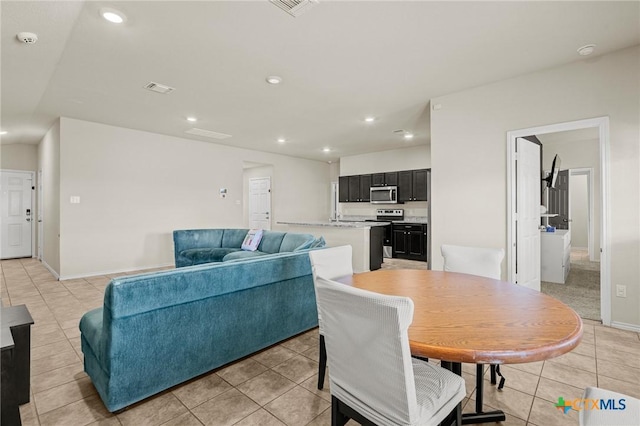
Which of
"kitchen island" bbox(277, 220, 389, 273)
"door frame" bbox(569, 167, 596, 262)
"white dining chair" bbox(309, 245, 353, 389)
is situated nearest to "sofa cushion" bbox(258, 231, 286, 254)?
"kitchen island" bbox(277, 220, 389, 273)

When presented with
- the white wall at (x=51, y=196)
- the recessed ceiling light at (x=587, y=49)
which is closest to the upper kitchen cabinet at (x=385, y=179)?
the recessed ceiling light at (x=587, y=49)

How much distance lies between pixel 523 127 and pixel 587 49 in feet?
2.73

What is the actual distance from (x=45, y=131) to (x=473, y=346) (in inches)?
303

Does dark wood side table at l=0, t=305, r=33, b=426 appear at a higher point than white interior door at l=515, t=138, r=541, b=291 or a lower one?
lower

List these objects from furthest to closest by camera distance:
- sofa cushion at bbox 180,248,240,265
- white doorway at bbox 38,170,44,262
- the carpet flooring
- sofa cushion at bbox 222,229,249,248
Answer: white doorway at bbox 38,170,44,262, sofa cushion at bbox 222,229,249,248, sofa cushion at bbox 180,248,240,265, the carpet flooring

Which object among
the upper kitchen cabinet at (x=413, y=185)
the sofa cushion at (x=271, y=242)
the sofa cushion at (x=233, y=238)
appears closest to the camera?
the sofa cushion at (x=271, y=242)

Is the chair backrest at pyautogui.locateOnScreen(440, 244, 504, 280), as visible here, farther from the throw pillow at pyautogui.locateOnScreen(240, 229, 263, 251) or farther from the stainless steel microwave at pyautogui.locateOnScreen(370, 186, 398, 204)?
the stainless steel microwave at pyautogui.locateOnScreen(370, 186, 398, 204)

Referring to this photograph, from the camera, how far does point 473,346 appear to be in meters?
1.08

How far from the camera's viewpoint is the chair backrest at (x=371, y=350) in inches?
39.1

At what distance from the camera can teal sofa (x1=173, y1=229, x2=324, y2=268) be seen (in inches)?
181

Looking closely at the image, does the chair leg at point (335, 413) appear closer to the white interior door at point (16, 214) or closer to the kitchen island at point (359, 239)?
the kitchen island at point (359, 239)

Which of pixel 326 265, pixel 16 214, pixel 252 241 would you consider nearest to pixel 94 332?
pixel 326 265

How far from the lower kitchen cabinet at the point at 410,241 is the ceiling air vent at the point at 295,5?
5.60 meters

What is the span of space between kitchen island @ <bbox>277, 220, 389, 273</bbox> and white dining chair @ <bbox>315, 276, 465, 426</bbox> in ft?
13.6
